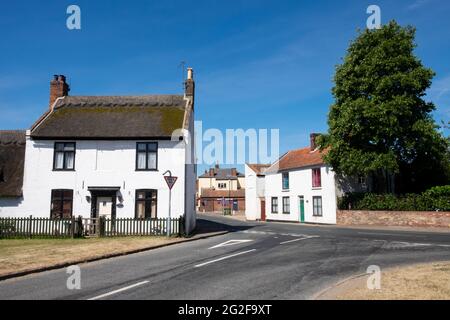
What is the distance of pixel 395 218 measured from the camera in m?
32.3

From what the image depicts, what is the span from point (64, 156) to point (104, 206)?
13.7ft

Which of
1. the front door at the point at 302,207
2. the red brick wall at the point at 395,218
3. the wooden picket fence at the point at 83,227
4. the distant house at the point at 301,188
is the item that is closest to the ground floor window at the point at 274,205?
the distant house at the point at 301,188

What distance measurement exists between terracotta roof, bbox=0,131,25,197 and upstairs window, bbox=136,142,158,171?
7.55 m

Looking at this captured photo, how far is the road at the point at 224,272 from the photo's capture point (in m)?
8.62

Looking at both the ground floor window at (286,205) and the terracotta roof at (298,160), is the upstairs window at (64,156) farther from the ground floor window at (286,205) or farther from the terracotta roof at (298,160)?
the ground floor window at (286,205)

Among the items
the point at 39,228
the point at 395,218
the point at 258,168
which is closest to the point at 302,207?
the point at 395,218

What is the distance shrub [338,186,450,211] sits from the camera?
3020 cm

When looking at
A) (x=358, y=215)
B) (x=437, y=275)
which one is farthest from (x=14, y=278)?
(x=358, y=215)

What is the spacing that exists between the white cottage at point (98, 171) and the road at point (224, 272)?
7.53 metres

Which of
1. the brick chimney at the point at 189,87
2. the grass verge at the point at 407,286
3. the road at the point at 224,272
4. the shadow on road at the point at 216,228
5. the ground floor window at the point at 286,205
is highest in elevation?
the brick chimney at the point at 189,87

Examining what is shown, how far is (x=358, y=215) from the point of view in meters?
35.2

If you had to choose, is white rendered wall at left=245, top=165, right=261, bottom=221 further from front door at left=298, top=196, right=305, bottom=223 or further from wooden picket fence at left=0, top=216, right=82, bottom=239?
wooden picket fence at left=0, top=216, right=82, bottom=239
